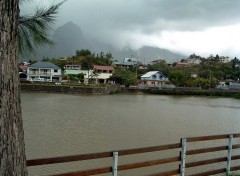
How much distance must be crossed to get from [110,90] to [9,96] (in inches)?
2234

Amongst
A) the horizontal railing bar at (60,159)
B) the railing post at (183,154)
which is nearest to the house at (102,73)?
the railing post at (183,154)

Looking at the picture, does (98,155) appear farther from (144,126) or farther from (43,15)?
(144,126)

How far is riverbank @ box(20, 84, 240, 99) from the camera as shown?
188ft

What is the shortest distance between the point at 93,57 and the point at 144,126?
77642 mm

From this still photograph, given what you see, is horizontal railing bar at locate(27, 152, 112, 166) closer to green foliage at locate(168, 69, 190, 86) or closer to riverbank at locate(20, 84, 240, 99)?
riverbank at locate(20, 84, 240, 99)

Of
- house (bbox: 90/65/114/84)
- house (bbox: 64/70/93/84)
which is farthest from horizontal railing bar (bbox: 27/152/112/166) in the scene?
house (bbox: 90/65/114/84)

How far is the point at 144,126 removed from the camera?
20.2 m

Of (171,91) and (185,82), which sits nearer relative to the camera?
(171,91)

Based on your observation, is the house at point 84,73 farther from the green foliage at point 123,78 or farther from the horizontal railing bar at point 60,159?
the horizontal railing bar at point 60,159

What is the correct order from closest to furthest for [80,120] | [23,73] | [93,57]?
[80,120]
[23,73]
[93,57]

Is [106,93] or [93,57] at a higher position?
[93,57]

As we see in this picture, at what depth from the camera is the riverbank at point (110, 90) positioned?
5721 centimetres

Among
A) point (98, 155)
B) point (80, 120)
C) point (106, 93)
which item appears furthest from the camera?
point (106, 93)

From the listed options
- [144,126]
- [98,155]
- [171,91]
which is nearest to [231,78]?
[171,91]
